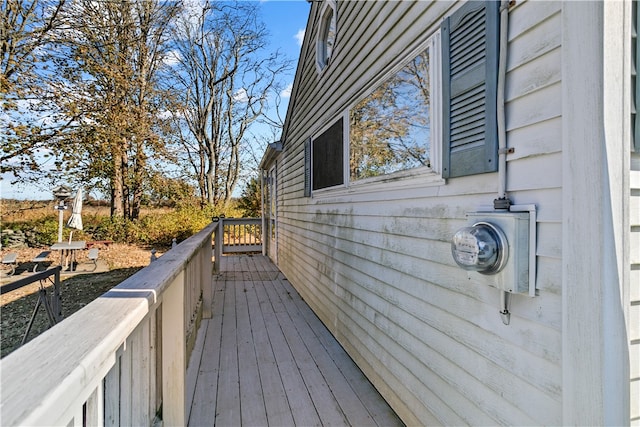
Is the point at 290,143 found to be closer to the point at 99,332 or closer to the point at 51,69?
the point at 99,332

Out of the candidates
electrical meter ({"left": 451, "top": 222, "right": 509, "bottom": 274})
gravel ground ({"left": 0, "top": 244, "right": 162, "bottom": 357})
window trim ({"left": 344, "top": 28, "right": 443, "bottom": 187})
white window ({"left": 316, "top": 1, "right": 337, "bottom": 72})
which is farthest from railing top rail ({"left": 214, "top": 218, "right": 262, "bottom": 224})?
electrical meter ({"left": 451, "top": 222, "right": 509, "bottom": 274})

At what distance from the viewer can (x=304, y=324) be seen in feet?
13.8

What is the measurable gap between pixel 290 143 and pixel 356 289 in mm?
4141

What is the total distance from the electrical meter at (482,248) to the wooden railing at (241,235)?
9.36m

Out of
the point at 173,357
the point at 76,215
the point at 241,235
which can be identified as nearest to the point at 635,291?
the point at 173,357

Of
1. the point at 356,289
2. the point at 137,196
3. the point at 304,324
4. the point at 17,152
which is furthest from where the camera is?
the point at 137,196

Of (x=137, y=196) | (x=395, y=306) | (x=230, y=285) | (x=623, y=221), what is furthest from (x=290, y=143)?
(x=137, y=196)

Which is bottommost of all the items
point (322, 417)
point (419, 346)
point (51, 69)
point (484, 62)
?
point (322, 417)

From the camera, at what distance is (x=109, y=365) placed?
0.85m

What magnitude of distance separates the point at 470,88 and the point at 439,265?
35.6 inches

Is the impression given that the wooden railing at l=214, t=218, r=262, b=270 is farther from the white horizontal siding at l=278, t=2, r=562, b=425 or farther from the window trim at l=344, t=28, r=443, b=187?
the window trim at l=344, t=28, r=443, b=187

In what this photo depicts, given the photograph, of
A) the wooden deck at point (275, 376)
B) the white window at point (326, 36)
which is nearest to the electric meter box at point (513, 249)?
the wooden deck at point (275, 376)

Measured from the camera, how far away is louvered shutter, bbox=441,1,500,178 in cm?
153

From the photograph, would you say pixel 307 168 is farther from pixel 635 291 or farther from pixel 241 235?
pixel 241 235
